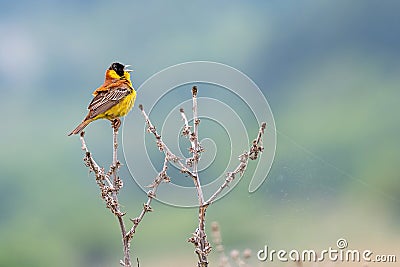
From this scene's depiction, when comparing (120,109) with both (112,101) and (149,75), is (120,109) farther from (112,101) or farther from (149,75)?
(149,75)

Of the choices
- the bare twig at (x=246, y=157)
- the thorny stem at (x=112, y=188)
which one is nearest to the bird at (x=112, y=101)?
the thorny stem at (x=112, y=188)

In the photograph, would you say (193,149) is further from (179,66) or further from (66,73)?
(66,73)

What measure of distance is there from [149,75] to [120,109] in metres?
17.8

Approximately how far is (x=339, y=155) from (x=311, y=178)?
57.1 feet

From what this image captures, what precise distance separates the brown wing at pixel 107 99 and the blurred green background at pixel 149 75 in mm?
7499

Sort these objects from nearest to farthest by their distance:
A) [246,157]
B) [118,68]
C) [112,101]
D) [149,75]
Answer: [246,157] < [112,101] < [118,68] < [149,75]

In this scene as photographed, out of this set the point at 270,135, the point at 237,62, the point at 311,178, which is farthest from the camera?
the point at 237,62

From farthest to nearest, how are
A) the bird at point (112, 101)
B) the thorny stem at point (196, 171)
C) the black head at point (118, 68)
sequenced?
1. the black head at point (118, 68)
2. the bird at point (112, 101)
3. the thorny stem at point (196, 171)

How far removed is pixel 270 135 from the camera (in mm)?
2471

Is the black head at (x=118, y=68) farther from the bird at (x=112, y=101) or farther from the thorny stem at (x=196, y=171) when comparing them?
the thorny stem at (x=196, y=171)

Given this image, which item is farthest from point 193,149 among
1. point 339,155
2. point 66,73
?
point 66,73

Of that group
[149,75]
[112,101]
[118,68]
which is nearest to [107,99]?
[112,101]

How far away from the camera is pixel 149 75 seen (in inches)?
826

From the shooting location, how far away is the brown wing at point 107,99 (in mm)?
3188
